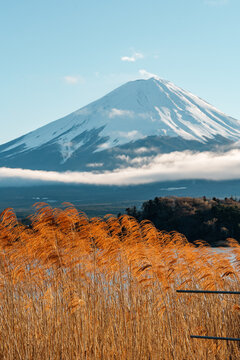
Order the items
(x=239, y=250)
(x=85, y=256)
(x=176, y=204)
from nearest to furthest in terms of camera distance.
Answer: (x=85, y=256) < (x=239, y=250) < (x=176, y=204)

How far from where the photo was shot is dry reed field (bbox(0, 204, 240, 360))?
6816mm

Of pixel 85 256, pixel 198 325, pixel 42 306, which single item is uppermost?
pixel 85 256

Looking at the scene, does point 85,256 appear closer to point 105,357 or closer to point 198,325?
point 105,357

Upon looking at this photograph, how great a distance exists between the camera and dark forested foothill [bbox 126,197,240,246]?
3173cm

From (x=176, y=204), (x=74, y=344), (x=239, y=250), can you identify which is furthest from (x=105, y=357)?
(x=176, y=204)

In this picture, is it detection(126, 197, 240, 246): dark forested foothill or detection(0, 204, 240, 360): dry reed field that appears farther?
detection(126, 197, 240, 246): dark forested foothill

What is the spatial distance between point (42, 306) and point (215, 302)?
10.8ft

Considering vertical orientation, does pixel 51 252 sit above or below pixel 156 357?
above

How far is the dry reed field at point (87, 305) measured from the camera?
6816 millimetres

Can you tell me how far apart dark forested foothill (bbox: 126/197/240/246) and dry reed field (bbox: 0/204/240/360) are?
73.3 feet

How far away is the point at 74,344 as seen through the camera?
6.73 metres

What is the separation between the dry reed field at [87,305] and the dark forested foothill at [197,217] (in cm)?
2235

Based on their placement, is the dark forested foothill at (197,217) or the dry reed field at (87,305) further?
the dark forested foothill at (197,217)

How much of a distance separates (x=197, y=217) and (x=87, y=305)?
26723mm
